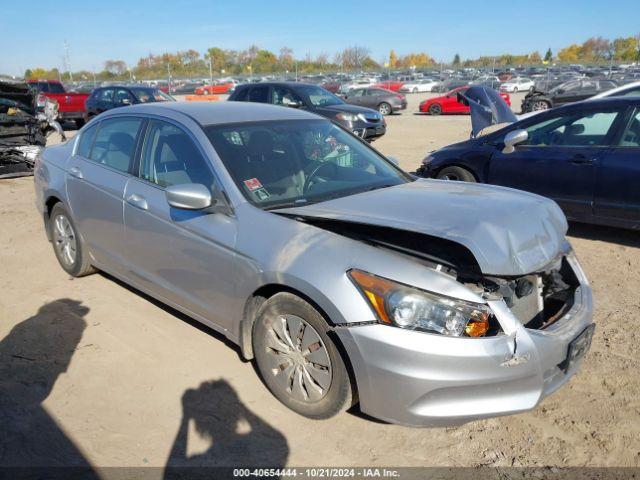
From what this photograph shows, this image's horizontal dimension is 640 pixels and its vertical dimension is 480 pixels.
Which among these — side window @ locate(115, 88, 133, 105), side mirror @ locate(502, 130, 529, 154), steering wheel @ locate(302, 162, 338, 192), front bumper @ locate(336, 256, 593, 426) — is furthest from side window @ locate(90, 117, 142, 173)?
side window @ locate(115, 88, 133, 105)

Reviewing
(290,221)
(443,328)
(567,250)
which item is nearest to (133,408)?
(290,221)

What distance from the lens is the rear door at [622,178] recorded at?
5.34m

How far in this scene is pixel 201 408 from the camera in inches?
122

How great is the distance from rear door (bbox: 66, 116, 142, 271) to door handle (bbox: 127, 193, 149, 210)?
0.15m

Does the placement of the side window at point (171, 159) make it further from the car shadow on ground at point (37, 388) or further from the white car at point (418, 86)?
the white car at point (418, 86)

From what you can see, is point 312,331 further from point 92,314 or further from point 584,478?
point 92,314

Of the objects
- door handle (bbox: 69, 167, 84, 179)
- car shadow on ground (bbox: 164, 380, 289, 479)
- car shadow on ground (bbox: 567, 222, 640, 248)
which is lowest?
car shadow on ground (bbox: 567, 222, 640, 248)

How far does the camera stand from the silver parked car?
2.53m

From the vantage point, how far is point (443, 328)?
2512mm

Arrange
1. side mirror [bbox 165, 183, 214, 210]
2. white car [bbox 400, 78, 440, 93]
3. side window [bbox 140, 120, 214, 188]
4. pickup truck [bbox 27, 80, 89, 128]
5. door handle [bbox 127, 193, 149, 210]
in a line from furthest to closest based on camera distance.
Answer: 1. white car [bbox 400, 78, 440, 93]
2. pickup truck [bbox 27, 80, 89, 128]
3. door handle [bbox 127, 193, 149, 210]
4. side window [bbox 140, 120, 214, 188]
5. side mirror [bbox 165, 183, 214, 210]

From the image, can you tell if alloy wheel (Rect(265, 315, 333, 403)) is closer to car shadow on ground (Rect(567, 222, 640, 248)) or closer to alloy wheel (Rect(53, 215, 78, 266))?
alloy wheel (Rect(53, 215, 78, 266))

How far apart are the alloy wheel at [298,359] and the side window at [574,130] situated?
4.45 meters

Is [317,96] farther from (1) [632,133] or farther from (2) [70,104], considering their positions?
(2) [70,104]

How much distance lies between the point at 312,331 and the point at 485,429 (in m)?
1.08
